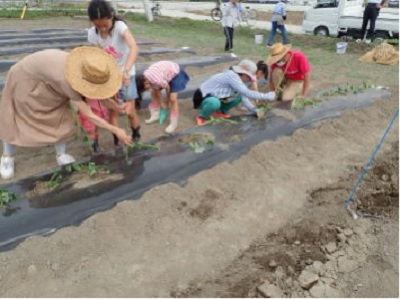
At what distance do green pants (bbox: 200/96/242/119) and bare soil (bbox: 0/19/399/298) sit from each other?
680 millimetres

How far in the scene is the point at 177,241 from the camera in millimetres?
2643

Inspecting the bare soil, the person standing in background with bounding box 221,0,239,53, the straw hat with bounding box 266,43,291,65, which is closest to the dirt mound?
the bare soil

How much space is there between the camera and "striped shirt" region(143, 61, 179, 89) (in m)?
3.86

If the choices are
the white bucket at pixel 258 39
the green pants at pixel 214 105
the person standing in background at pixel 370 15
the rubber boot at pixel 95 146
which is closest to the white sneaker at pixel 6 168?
the rubber boot at pixel 95 146

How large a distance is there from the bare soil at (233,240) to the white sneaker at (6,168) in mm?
93

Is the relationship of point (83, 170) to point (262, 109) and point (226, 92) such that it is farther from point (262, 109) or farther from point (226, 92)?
point (262, 109)

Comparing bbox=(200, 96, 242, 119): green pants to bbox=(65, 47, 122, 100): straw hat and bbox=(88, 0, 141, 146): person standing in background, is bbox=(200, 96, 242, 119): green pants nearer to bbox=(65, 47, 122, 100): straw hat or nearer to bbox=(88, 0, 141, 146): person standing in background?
bbox=(88, 0, 141, 146): person standing in background

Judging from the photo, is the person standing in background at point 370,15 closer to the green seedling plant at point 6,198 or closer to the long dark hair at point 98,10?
the long dark hair at point 98,10

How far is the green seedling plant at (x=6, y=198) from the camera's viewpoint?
2.69 meters

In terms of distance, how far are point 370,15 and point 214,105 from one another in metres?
7.82

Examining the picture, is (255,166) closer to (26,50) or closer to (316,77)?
(316,77)

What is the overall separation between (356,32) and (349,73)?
15.5ft

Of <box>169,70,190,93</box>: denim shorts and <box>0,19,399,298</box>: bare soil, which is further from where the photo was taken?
<box>169,70,190,93</box>: denim shorts

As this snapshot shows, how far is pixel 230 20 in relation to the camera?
9.46 meters
